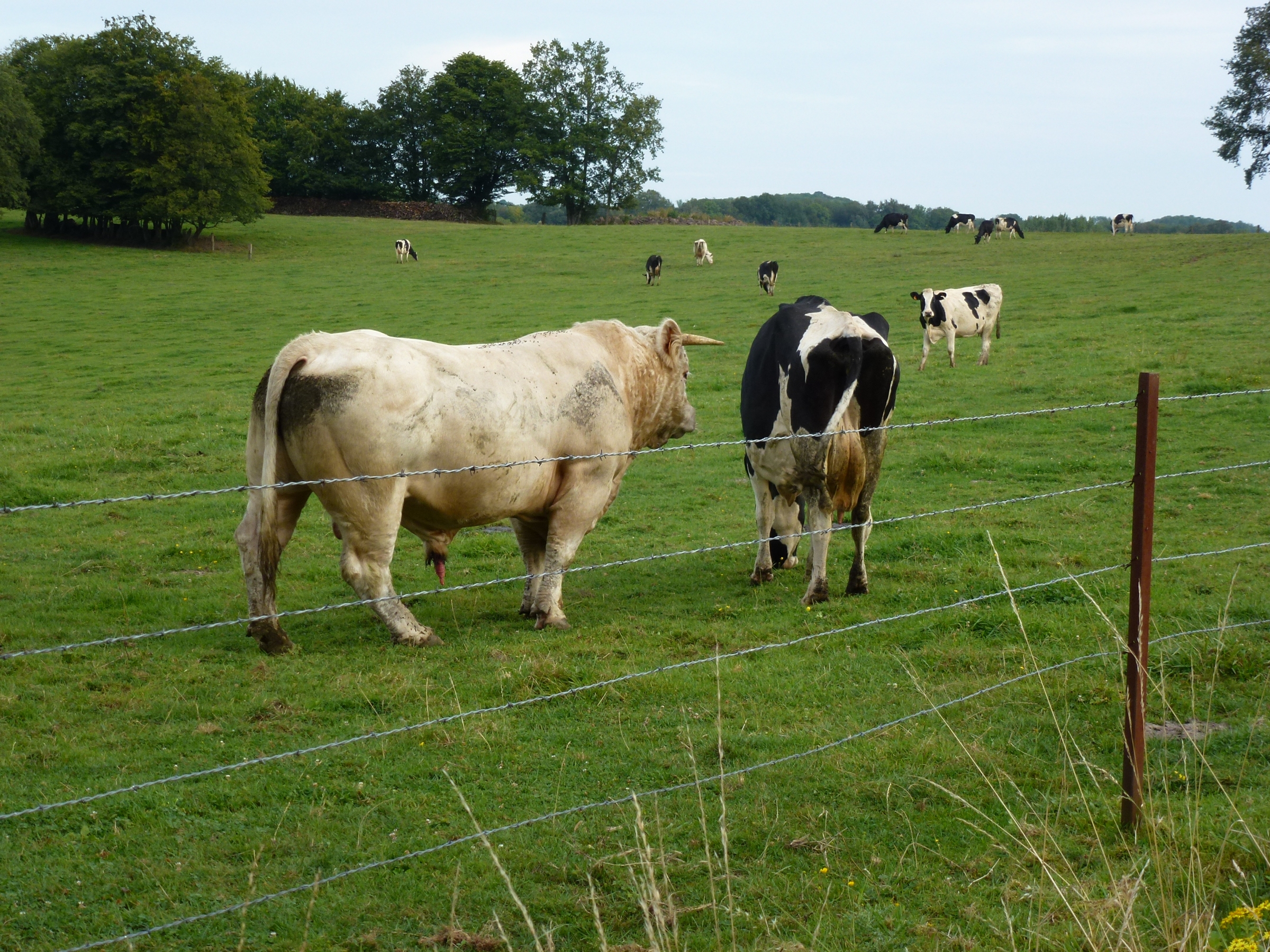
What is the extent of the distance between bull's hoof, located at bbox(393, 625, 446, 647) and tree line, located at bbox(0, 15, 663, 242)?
45.9 metres

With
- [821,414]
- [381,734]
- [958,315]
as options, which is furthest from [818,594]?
[958,315]

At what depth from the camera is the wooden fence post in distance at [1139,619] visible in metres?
4.26

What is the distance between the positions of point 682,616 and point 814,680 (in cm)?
181

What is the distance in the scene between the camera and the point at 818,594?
849cm

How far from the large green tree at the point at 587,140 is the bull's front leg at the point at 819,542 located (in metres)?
74.9

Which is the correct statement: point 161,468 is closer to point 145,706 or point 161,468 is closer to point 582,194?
point 145,706

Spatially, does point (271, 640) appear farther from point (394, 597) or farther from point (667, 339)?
point (667, 339)

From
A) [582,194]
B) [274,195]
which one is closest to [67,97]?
[274,195]

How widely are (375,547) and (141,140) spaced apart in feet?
162

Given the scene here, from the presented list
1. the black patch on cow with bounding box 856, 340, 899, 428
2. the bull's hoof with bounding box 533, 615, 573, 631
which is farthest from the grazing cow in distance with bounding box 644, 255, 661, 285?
the bull's hoof with bounding box 533, 615, 573, 631

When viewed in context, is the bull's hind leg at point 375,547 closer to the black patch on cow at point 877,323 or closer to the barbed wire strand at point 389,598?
Result: the barbed wire strand at point 389,598

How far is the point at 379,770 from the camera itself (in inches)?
209

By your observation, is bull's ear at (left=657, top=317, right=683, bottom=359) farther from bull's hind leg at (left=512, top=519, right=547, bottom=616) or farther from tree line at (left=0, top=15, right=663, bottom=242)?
tree line at (left=0, top=15, right=663, bottom=242)

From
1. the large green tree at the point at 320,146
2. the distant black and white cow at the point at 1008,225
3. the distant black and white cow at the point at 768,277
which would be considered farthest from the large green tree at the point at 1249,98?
the large green tree at the point at 320,146
